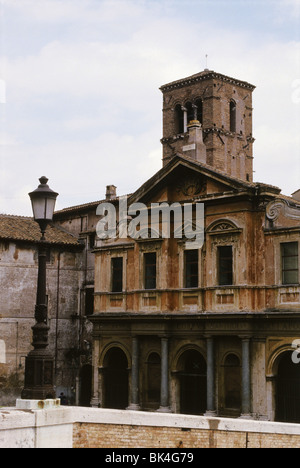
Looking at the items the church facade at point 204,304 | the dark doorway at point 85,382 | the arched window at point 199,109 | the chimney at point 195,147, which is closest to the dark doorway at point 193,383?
the church facade at point 204,304

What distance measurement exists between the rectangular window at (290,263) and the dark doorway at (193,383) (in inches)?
189

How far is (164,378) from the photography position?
86.2ft

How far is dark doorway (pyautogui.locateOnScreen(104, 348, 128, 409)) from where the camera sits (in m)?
28.8

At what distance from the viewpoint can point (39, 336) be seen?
1153 centimetres

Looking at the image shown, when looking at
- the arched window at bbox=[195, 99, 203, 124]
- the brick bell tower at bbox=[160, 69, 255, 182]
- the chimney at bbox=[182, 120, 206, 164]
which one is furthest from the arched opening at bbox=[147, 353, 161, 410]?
the arched window at bbox=[195, 99, 203, 124]

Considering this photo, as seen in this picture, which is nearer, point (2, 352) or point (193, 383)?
point (193, 383)

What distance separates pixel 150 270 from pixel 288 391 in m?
7.37


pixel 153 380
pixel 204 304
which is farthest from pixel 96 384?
pixel 204 304

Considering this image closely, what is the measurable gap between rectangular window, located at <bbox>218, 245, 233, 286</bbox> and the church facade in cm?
4

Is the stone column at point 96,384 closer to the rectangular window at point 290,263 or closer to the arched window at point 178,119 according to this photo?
the rectangular window at point 290,263

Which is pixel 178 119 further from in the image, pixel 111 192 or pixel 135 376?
pixel 135 376

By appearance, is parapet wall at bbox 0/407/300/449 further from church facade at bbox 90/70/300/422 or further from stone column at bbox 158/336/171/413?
stone column at bbox 158/336/171/413
